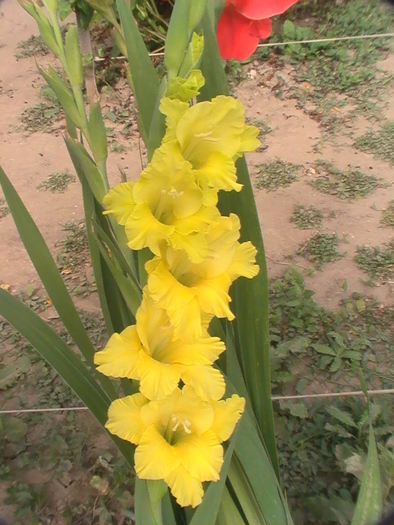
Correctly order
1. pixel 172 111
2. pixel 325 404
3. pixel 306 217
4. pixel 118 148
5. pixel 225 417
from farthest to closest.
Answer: pixel 118 148, pixel 306 217, pixel 325 404, pixel 225 417, pixel 172 111

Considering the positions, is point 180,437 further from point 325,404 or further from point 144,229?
point 325,404

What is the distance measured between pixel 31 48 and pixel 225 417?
135 inches

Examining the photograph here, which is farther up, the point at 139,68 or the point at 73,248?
the point at 139,68

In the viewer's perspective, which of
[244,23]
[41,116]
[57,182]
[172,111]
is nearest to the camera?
[172,111]

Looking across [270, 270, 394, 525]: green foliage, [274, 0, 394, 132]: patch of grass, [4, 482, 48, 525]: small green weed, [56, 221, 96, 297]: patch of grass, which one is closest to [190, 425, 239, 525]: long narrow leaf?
[270, 270, 394, 525]: green foliage

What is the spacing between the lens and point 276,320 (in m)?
1.70

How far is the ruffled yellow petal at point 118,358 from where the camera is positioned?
1.69 ft

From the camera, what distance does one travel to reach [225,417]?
588mm

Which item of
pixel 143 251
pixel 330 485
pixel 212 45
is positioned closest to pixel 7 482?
pixel 330 485

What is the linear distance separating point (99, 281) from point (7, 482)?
0.86 metres

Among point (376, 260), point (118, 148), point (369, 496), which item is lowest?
point (369, 496)

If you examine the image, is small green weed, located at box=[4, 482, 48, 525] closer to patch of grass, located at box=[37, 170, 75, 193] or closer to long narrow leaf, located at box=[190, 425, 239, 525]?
long narrow leaf, located at box=[190, 425, 239, 525]

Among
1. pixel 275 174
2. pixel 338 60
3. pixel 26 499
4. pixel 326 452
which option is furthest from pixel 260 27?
pixel 338 60

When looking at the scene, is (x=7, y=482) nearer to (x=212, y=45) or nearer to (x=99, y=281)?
(x=99, y=281)
